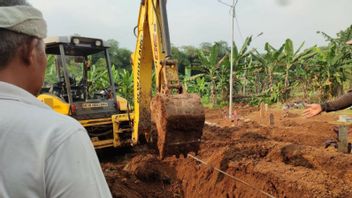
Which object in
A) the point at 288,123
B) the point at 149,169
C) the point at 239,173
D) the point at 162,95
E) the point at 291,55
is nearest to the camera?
the point at 162,95

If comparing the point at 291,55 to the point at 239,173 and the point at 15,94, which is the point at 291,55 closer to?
the point at 239,173

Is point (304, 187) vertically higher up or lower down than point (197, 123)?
lower down

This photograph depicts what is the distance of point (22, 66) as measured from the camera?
45.1 inches

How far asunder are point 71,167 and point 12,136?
0.18 metres

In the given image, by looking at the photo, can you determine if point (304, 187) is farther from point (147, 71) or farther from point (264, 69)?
point (264, 69)

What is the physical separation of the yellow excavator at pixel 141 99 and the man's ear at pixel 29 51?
148 inches

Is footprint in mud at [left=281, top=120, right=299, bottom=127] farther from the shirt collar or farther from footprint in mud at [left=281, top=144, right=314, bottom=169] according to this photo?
the shirt collar

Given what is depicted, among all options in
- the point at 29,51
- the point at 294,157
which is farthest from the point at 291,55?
the point at 29,51

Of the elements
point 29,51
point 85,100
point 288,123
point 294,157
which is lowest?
point 288,123

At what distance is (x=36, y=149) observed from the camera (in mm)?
959

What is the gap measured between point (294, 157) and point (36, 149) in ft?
22.0

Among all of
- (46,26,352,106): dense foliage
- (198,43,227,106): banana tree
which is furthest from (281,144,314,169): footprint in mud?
(198,43,227,106): banana tree

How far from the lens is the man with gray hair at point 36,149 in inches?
37.5

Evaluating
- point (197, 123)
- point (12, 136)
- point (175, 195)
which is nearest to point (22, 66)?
point (12, 136)
